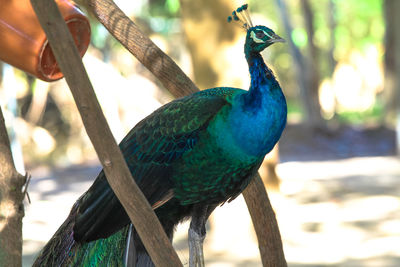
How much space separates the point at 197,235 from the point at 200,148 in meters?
0.36

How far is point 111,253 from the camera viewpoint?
2256 mm

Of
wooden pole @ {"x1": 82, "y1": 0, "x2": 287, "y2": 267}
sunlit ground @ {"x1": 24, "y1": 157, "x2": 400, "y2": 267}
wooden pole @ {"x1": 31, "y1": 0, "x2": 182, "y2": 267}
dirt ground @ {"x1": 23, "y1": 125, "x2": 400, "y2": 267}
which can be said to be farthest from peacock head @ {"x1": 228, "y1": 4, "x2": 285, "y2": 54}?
dirt ground @ {"x1": 23, "y1": 125, "x2": 400, "y2": 267}

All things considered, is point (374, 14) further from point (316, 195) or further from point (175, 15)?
point (316, 195)

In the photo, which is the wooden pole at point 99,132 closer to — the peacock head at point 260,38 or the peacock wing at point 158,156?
the peacock wing at point 158,156

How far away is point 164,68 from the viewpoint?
2.45 metres

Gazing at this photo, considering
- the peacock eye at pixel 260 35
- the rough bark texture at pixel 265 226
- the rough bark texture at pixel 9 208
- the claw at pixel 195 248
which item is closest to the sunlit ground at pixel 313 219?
the rough bark texture at pixel 265 226

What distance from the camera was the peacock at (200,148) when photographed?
2.03m

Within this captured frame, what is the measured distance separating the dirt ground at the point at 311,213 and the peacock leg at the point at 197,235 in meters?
2.11

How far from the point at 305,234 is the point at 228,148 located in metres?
3.86

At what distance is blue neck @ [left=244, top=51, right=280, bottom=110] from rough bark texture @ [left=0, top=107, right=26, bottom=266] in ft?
2.97

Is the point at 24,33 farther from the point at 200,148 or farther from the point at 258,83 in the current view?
the point at 258,83

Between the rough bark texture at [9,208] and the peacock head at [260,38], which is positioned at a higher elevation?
the peacock head at [260,38]

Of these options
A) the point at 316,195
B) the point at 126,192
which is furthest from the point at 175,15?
the point at 126,192

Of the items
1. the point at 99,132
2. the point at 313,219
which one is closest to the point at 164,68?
the point at 99,132
